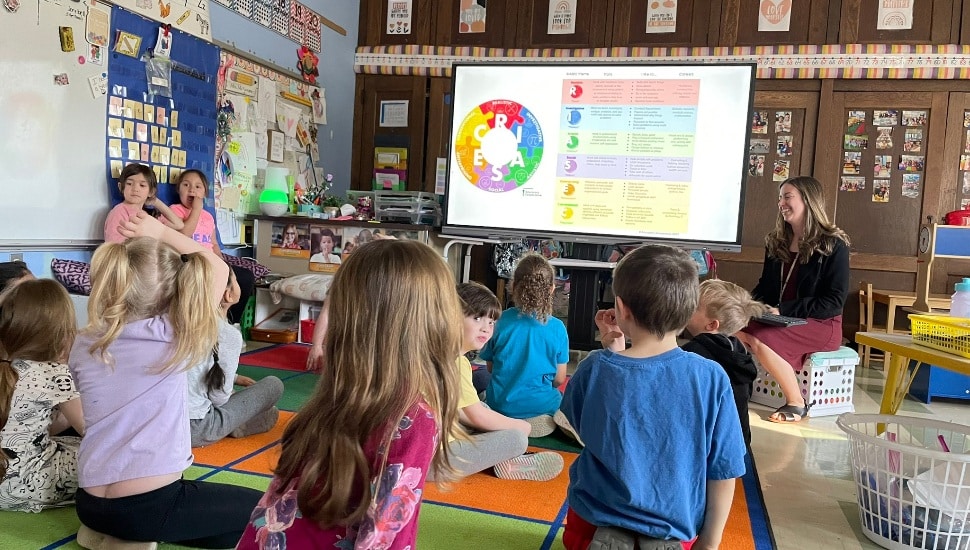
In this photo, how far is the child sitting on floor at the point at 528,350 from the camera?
257 centimetres

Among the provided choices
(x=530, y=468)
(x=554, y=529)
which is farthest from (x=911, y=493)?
(x=530, y=468)

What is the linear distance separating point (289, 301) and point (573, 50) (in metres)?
2.81

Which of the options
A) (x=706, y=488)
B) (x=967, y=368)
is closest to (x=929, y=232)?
(x=967, y=368)

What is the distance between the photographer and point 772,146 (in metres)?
5.35

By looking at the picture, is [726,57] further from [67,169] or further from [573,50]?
[67,169]

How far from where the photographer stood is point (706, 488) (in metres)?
1.46

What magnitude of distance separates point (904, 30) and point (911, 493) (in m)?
4.29

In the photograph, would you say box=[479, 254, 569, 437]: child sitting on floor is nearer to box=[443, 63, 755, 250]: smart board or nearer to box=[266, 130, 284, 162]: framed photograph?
box=[443, 63, 755, 250]: smart board

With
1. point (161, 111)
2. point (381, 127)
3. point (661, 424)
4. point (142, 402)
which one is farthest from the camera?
point (381, 127)

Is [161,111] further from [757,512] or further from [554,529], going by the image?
[757,512]

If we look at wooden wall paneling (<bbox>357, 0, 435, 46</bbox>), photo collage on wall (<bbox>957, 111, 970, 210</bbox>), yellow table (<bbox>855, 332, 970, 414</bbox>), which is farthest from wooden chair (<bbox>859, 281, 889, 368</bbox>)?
wooden wall paneling (<bbox>357, 0, 435, 46</bbox>)

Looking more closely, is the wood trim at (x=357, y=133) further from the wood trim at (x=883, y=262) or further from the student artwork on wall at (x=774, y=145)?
the wood trim at (x=883, y=262)

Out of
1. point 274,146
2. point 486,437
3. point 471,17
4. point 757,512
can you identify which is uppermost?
point 471,17

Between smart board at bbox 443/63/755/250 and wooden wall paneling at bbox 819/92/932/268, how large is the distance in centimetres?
177
